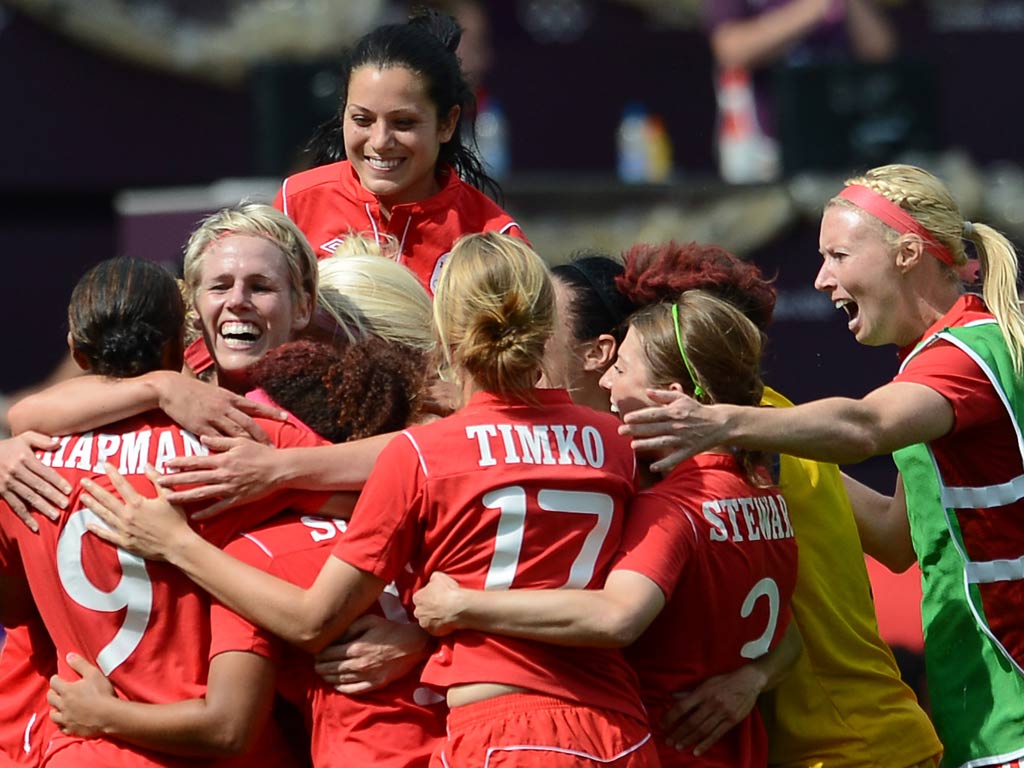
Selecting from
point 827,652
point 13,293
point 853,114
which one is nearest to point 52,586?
point 827,652

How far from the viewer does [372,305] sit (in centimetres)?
392

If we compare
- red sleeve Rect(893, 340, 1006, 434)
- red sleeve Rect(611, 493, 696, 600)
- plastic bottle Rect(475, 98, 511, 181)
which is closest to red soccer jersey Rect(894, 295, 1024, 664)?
red sleeve Rect(893, 340, 1006, 434)

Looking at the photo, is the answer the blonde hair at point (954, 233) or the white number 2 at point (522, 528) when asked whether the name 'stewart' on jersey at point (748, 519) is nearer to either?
the white number 2 at point (522, 528)

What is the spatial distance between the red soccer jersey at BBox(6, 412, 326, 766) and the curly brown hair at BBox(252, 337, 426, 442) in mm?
191

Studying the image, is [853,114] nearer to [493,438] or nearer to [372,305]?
[372,305]

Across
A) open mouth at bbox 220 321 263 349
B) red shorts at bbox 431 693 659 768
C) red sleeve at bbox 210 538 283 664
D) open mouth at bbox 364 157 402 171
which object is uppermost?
open mouth at bbox 364 157 402 171

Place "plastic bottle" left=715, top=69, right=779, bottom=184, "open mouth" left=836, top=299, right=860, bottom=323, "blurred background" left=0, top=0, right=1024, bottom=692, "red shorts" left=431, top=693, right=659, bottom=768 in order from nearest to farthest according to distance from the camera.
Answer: "red shorts" left=431, top=693, right=659, bottom=768 → "open mouth" left=836, top=299, right=860, bottom=323 → "blurred background" left=0, top=0, right=1024, bottom=692 → "plastic bottle" left=715, top=69, right=779, bottom=184

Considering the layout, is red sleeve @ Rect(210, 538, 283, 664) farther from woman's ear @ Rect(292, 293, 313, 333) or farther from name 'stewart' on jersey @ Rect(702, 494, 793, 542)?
name 'stewart' on jersey @ Rect(702, 494, 793, 542)

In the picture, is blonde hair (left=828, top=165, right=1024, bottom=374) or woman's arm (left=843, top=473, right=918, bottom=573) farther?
woman's arm (left=843, top=473, right=918, bottom=573)

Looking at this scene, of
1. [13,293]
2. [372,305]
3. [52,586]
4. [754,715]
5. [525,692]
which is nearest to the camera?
Answer: [525,692]

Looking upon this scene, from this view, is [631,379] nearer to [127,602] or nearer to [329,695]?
[329,695]

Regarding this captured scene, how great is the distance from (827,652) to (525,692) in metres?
0.83

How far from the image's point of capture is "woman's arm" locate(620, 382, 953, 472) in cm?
310

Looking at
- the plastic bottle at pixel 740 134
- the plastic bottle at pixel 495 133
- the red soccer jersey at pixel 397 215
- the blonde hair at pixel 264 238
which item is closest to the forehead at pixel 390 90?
the red soccer jersey at pixel 397 215
